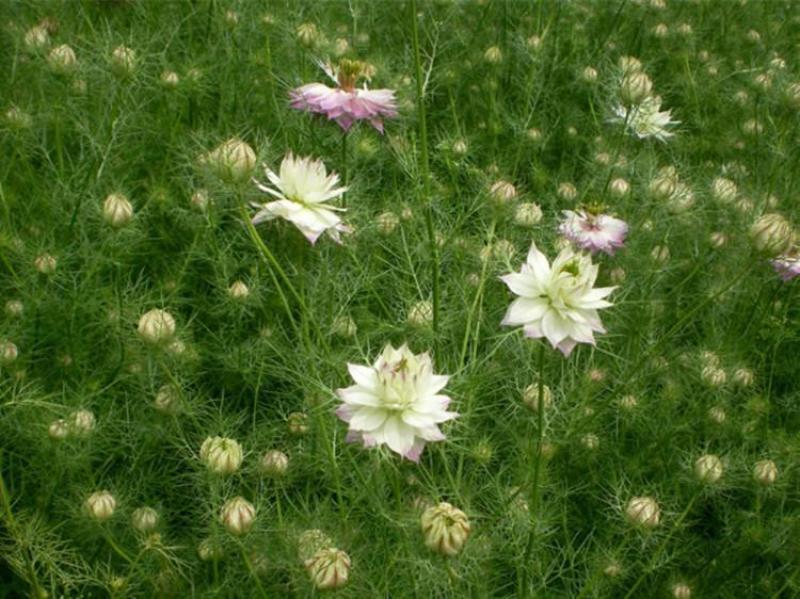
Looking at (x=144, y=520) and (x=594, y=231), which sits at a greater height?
(x=594, y=231)

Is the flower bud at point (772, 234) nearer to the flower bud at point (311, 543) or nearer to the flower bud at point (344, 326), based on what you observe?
the flower bud at point (344, 326)

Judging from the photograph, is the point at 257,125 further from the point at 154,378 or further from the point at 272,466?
the point at 272,466

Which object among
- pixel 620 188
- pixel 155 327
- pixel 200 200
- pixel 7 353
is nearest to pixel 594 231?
pixel 620 188

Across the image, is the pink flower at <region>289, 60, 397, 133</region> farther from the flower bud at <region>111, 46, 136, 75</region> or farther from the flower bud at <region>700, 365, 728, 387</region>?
the flower bud at <region>700, 365, 728, 387</region>

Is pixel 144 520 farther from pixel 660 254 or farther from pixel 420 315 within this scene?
pixel 660 254

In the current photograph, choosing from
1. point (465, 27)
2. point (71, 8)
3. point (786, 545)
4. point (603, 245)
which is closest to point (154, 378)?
point (603, 245)

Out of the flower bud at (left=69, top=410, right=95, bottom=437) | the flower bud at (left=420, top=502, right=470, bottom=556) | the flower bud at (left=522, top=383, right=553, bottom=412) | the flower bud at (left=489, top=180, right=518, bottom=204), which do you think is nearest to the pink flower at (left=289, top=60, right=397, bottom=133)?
the flower bud at (left=489, top=180, right=518, bottom=204)
